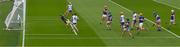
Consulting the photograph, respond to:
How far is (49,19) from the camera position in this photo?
150 ft

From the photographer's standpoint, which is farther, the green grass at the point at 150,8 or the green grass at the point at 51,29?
the green grass at the point at 150,8

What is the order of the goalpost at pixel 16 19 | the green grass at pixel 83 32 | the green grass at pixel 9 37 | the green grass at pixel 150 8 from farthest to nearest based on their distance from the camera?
the green grass at pixel 150 8, the goalpost at pixel 16 19, the green grass at pixel 83 32, the green grass at pixel 9 37

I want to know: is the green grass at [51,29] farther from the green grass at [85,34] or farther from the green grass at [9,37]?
the green grass at [9,37]

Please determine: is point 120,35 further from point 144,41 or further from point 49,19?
point 49,19

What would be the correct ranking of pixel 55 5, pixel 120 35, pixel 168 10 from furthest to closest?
1. pixel 55 5
2. pixel 168 10
3. pixel 120 35

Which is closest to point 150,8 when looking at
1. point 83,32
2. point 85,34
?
point 83,32

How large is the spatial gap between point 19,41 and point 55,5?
25793 mm

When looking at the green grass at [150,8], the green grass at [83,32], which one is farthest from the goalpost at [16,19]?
the green grass at [150,8]

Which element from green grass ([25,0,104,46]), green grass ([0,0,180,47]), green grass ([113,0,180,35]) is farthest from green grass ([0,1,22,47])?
green grass ([113,0,180,35])

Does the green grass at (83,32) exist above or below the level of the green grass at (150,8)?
below

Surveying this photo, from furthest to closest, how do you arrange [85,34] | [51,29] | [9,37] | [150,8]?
[150,8] < [51,29] < [85,34] < [9,37]

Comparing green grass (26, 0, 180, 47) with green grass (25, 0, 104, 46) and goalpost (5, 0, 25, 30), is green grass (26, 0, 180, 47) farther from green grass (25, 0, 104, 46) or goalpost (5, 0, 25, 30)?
goalpost (5, 0, 25, 30)

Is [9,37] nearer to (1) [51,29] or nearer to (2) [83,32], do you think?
(1) [51,29]

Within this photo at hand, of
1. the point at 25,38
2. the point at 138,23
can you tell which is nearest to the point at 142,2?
the point at 138,23
